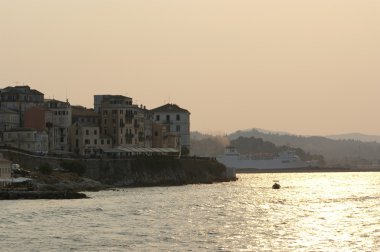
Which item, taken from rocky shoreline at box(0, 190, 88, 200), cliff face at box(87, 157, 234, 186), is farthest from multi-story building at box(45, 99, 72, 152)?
rocky shoreline at box(0, 190, 88, 200)

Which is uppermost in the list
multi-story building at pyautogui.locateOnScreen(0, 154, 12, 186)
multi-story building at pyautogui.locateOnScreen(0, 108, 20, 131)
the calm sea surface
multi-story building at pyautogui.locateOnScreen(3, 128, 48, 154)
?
multi-story building at pyautogui.locateOnScreen(0, 108, 20, 131)

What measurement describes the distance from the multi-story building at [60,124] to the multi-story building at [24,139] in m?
11.9

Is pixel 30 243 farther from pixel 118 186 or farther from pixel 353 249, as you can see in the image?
pixel 118 186

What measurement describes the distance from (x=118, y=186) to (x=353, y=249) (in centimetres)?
11280

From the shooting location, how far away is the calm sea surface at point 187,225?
73.2 m

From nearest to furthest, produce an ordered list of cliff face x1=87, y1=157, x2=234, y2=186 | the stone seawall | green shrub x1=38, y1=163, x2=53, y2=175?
green shrub x1=38, y1=163, x2=53, y2=175
the stone seawall
cliff face x1=87, y1=157, x2=234, y2=186

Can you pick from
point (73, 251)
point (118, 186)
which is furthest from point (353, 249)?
point (118, 186)

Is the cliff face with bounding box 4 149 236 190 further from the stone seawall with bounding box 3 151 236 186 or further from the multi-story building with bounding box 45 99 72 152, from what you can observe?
the multi-story building with bounding box 45 99 72 152

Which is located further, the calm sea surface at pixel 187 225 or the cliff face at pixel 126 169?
the cliff face at pixel 126 169

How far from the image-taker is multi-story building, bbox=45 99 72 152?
19550cm

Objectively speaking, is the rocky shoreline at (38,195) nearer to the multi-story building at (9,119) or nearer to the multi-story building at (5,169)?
the multi-story building at (5,169)

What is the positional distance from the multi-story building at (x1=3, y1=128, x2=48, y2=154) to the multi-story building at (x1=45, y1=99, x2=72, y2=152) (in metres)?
11.9

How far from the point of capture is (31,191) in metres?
131

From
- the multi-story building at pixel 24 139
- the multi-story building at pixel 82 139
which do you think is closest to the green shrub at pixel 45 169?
the multi-story building at pixel 24 139
